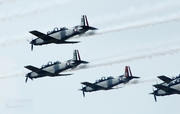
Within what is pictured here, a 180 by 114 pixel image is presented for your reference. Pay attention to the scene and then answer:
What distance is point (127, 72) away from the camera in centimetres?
10062

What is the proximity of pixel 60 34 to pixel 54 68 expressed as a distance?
6.93m

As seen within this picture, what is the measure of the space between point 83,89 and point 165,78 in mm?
11210

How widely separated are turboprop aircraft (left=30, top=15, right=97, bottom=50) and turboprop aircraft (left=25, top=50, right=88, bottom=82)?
4455 mm

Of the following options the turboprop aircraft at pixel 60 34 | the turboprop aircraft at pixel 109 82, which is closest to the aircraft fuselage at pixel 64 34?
the turboprop aircraft at pixel 60 34

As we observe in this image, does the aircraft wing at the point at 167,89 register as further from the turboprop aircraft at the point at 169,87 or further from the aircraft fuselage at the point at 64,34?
the aircraft fuselage at the point at 64,34

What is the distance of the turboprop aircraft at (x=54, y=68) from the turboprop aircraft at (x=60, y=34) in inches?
175

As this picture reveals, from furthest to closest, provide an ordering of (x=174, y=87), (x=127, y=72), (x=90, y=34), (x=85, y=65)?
(x=127, y=72)
(x=174, y=87)
(x=85, y=65)
(x=90, y=34)

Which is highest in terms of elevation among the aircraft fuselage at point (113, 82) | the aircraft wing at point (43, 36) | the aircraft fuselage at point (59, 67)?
the aircraft wing at point (43, 36)

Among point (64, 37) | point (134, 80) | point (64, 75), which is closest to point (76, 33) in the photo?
point (64, 37)

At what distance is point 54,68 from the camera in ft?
294

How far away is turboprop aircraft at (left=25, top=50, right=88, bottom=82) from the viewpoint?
88.3 m

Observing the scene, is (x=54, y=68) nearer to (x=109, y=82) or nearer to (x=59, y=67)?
(x=59, y=67)

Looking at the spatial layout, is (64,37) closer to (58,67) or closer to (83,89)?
(58,67)

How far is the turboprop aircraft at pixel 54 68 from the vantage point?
290ft
